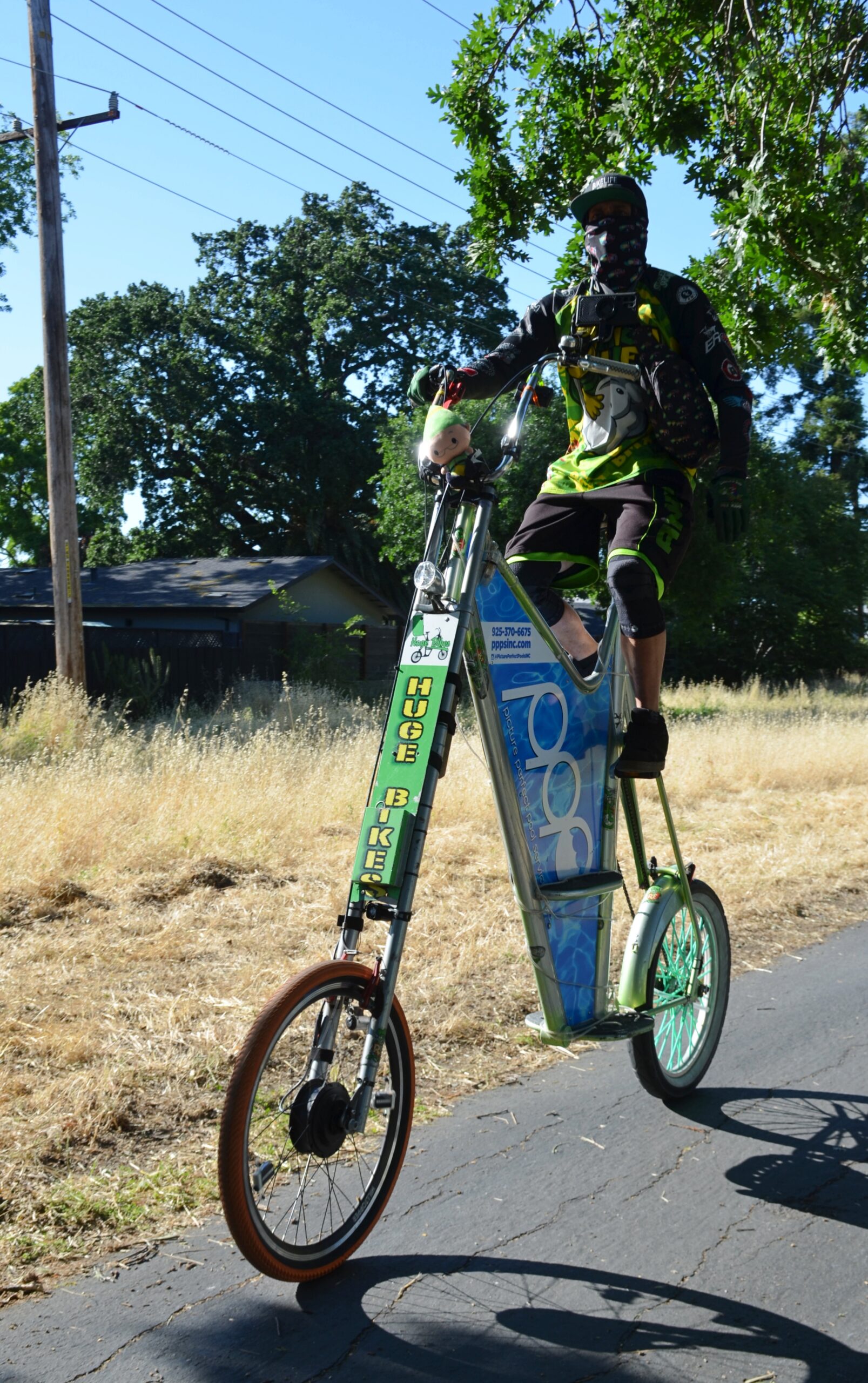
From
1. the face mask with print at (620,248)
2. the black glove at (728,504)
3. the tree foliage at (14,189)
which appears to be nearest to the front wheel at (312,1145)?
the black glove at (728,504)

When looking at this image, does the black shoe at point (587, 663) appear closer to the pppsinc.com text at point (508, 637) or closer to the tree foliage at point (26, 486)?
the pppsinc.com text at point (508, 637)

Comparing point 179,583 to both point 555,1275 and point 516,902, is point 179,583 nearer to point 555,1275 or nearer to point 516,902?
point 516,902

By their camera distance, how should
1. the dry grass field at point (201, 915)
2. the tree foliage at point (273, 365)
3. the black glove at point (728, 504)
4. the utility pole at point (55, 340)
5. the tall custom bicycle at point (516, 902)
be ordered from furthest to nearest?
the tree foliage at point (273, 365) → the utility pole at point (55, 340) → the black glove at point (728, 504) → the dry grass field at point (201, 915) → the tall custom bicycle at point (516, 902)

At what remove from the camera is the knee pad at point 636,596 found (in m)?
3.36

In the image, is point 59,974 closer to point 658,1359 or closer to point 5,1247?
point 5,1247

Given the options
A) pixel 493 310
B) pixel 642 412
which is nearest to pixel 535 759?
pixel 642 412

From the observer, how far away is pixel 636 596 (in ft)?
11.1

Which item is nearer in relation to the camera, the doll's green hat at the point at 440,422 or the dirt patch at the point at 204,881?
the doll's green hat at the point at 440,422

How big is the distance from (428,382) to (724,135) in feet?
24.1

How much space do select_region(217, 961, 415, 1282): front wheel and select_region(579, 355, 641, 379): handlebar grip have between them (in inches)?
70.9

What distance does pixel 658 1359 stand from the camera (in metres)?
2.39

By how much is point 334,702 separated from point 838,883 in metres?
13.1

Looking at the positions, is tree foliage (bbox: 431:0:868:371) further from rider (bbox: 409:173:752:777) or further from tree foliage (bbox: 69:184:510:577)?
tree foliage (bbox: 69:184:510:577)

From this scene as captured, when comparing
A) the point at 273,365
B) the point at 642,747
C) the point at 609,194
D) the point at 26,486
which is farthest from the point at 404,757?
the point at 26,486
